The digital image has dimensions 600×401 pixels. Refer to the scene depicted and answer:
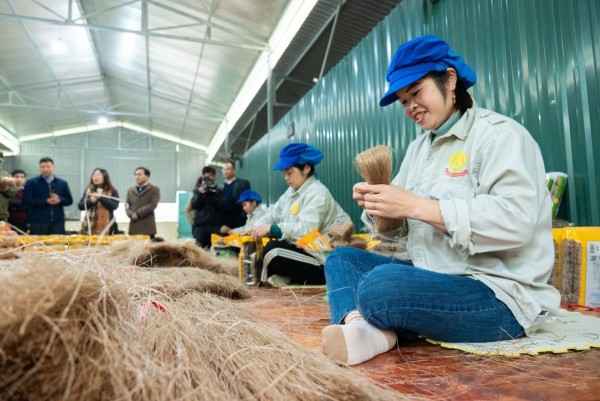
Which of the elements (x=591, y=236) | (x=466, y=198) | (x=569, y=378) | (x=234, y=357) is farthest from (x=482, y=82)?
(x=234, y=357)

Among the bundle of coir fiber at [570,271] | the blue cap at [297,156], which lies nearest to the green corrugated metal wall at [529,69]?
the bundle of coir fiber at [570,271]

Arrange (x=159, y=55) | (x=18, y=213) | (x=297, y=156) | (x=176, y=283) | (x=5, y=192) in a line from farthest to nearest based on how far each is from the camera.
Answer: (x=159, y=55), (x=18, y=213), (x=5, y=192), (x=297, y=156), (x=176, y=283)

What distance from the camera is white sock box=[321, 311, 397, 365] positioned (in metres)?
1.03

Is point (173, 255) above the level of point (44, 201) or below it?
below

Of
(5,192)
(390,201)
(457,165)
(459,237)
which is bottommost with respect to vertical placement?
(459,237)

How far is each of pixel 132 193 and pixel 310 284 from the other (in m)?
3.09

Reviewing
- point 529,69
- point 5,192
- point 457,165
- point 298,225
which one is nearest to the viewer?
point 457,165

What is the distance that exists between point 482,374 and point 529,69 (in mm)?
1695

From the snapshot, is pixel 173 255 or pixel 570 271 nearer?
pixel 570 271

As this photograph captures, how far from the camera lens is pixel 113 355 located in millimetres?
569

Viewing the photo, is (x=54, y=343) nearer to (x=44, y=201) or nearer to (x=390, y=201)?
(x=390, y=201)

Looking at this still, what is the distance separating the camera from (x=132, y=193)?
488cm

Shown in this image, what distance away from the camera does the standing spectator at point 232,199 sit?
4.90 m

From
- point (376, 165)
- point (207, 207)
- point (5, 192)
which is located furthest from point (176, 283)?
point (5, 192)
